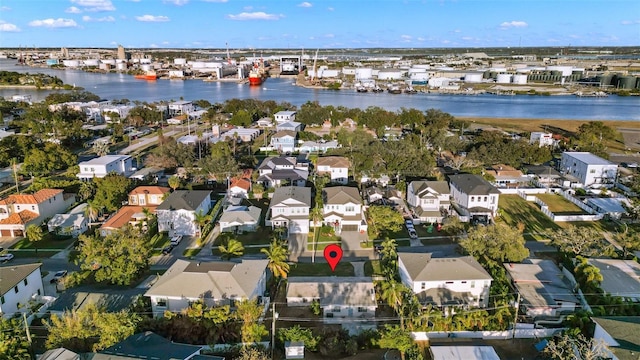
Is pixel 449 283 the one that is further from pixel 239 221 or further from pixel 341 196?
pixel 239 221

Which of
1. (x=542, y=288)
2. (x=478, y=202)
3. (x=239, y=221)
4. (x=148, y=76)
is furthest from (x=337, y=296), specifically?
(x=148, y=76)

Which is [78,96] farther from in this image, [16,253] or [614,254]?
[614,254]

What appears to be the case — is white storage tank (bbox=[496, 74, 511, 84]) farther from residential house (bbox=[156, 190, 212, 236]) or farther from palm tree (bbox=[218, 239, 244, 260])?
palm tree (bbox=[218, 239, 244, 260])

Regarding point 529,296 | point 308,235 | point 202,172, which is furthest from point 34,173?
point 529,296

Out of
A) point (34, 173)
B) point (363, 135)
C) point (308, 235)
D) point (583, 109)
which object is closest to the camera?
point (308, 235)

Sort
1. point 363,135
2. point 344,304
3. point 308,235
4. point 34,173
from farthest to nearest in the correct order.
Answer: point 363,135, point 34,173, point 308,235, point 344,304

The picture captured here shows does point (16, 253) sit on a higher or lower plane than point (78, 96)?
lower
